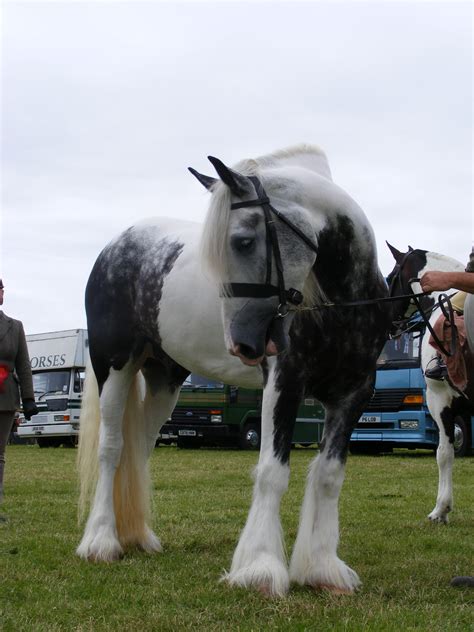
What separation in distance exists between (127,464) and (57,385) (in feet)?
61.6

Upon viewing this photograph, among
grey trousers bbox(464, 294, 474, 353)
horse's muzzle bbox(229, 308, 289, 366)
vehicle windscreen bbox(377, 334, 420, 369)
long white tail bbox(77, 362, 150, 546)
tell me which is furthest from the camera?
vehicle windscreen bbox(377, 334, 420, 369)

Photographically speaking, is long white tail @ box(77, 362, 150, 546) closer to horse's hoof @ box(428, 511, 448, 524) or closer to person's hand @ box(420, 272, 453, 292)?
person's hand @ box(420, 272, 453, 292)

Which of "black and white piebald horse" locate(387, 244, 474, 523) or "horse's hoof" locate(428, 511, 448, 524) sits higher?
"black and white piebald horse" locate(387, 244, 474, 523)

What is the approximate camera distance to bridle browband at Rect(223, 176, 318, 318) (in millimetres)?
3896

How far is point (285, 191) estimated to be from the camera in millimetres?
4195

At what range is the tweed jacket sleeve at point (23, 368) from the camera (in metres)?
7.57

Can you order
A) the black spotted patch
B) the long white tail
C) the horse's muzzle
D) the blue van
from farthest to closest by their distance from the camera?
the blue van
the long white tail
the black spotted patch
the horse's muzzle

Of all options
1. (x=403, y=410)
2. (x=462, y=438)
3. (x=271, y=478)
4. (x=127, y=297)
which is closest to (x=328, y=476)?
(x=271, y=478)

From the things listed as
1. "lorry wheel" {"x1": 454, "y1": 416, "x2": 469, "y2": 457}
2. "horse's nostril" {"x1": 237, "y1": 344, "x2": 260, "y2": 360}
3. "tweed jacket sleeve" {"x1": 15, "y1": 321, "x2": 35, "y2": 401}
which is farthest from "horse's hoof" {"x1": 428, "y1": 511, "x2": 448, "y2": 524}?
"lorry wheel" {"x1": 454, "y1": 416, "x2": 469, "y2": 457}

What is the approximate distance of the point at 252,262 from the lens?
3941mm

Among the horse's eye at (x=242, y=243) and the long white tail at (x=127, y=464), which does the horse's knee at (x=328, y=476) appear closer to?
the horse's eye at (x=242, y=243)

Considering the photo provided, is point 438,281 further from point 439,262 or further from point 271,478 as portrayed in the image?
point 439,262

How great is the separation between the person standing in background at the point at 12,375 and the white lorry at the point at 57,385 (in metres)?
14.9

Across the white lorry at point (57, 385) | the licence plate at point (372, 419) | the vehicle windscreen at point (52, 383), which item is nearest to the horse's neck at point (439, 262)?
the licence plate at point (372, 419)
